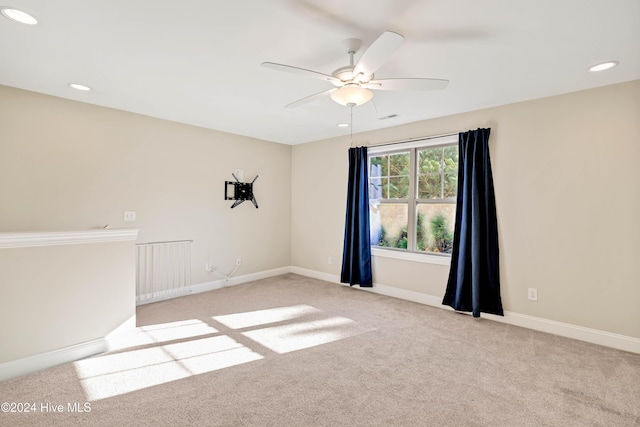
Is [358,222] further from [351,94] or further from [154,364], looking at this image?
[154,364]

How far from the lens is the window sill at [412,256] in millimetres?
3910

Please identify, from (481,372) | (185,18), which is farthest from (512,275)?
(185,18)

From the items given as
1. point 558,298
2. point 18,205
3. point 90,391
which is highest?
point 18,205

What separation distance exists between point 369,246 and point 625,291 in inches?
107

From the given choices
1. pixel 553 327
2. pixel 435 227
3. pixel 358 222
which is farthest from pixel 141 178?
pixel 553 327

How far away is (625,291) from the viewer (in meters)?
2.78

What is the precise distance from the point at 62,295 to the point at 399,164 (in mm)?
4005

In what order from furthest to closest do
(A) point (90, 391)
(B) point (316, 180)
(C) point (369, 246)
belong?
(B) point (316, 180) < (C) point (369, 246) < (A) point (90, 391)

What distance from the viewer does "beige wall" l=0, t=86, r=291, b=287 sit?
10.2ft

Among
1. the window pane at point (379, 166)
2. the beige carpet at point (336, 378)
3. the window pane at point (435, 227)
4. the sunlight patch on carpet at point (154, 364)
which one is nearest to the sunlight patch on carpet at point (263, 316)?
the beige carpet at point (336, 378)

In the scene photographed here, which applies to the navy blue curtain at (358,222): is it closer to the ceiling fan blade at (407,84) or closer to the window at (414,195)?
the window at (414,195)

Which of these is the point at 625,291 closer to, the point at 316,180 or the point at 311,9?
the point at 311,9

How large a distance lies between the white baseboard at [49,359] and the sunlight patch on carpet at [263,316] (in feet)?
3.68

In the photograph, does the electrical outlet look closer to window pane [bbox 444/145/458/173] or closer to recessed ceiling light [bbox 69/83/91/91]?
recessed ceiling light [bbox 69/83/91/91]
